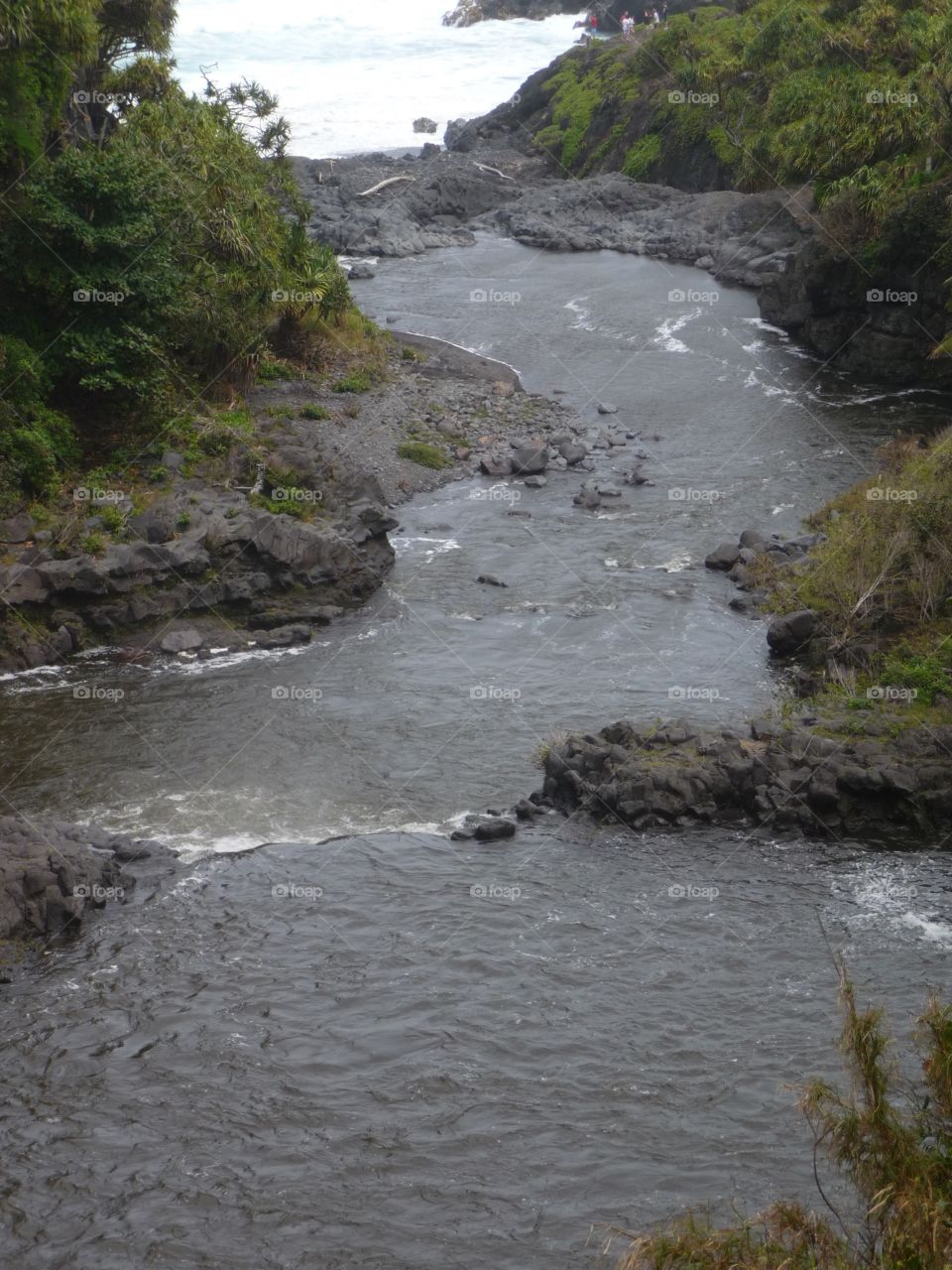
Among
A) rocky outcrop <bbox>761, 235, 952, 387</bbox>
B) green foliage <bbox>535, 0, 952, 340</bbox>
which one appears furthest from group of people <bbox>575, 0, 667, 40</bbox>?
rocky outcrop <bbox>761, 235, 952, 387</bbox>

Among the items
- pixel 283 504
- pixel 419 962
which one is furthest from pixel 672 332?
pixel 419 962

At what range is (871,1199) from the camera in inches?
354

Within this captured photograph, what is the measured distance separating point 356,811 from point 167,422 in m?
15.8

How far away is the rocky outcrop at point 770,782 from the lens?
75.9 ft

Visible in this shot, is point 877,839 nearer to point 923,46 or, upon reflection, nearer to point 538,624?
point 538,624

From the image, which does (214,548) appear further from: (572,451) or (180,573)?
(572,451)

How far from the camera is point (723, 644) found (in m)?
30.7

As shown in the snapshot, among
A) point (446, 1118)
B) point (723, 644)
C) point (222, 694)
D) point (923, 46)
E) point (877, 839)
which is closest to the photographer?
point (446, 1118)

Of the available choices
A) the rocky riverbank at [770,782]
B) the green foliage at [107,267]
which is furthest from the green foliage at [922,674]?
the green foliage at [107,267]

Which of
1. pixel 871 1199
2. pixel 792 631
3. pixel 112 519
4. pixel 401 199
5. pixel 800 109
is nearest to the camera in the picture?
pixel 871 1199

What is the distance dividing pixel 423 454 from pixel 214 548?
38.4 feet

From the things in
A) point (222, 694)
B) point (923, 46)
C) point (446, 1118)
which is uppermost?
point (923, 46)

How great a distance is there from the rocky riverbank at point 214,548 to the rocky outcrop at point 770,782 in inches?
391

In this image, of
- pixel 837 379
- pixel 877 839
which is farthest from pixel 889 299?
pixel 877 839
